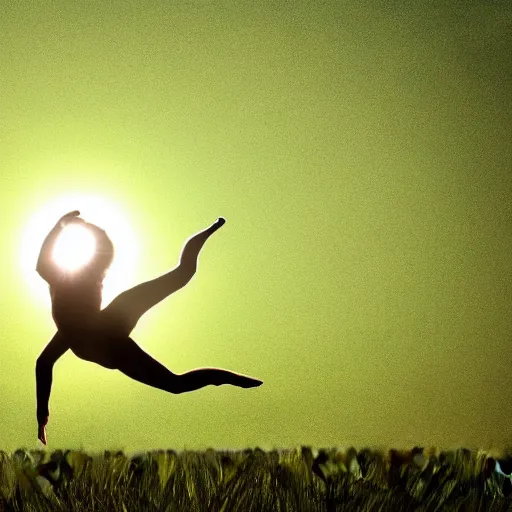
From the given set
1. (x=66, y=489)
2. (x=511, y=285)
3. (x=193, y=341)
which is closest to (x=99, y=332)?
(x=193, y=341)

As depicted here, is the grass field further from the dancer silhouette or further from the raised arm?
the raised arm

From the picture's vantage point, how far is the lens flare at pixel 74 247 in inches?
72.9

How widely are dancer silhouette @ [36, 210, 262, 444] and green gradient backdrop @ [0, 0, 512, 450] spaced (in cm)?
4

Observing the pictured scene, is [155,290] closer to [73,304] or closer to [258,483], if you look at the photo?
[73,304]

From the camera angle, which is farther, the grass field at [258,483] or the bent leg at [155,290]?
the bent leg at [155,290]

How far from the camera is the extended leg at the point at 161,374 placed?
1.84 meters

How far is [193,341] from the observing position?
1.89m

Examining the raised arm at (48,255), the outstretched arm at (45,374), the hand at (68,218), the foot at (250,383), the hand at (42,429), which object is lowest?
the hand at (42,429)

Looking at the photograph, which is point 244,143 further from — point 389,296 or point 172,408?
point 172,408

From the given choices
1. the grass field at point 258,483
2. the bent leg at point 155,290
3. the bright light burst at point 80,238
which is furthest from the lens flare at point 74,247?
the grass field at point 258,483

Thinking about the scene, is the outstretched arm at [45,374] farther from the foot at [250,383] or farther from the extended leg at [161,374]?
the foot at [250,383]

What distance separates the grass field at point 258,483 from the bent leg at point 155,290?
380 millimetres

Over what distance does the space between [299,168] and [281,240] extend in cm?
22

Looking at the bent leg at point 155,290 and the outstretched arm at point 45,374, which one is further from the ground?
the bent leg at point 155,290
